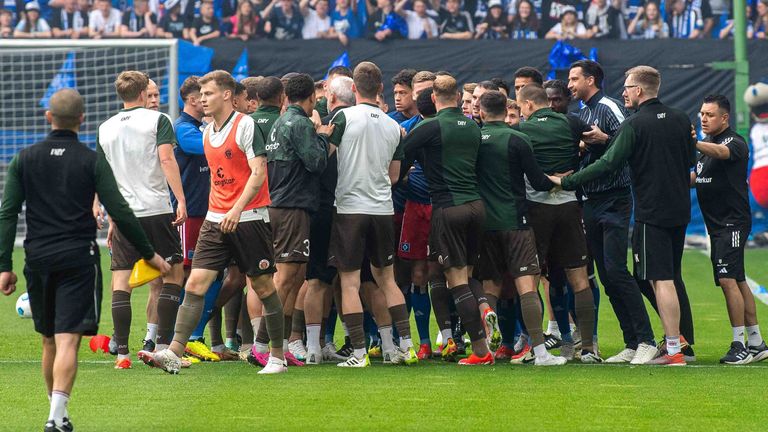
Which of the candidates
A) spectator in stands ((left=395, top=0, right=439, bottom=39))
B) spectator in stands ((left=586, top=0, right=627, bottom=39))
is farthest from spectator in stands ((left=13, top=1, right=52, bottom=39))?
spectator in stands ((left=586, top=0, right=627, bottom=39))

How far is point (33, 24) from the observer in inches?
936

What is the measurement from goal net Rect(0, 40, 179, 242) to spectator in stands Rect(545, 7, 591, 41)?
6.93 m

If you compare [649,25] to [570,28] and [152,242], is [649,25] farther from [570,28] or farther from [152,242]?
[152,242]

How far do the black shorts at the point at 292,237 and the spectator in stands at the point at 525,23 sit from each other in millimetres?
14771

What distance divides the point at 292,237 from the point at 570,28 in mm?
14719

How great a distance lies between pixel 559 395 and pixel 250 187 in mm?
2443

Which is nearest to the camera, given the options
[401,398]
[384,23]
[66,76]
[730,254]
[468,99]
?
[401,398]

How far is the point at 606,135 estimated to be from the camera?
33.0 ft

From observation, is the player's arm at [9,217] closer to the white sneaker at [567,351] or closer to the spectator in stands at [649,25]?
the white sneaker at [567,351]

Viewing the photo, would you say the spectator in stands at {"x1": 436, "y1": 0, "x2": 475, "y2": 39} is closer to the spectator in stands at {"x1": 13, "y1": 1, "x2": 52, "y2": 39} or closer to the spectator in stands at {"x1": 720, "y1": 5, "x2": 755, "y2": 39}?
the spectator in stands at {"x1": 720, "y1": 5, "x2": 755, "y2": 39}

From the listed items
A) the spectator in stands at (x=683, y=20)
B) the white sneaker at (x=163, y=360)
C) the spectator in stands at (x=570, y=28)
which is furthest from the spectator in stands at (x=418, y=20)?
the white sneaker at (x=163, y=360)

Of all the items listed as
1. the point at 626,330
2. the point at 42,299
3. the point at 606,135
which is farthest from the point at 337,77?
the point at 42,299

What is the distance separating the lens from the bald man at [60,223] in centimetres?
675

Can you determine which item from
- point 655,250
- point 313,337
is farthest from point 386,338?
point 655,250
